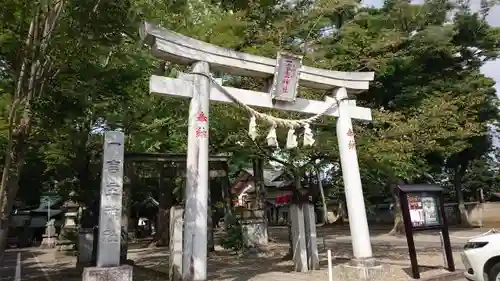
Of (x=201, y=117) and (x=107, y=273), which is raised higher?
(x=201, y=117)

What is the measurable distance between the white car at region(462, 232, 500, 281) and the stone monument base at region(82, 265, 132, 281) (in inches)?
248

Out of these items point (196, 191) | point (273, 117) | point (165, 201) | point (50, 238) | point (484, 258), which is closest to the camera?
point (484, 258)

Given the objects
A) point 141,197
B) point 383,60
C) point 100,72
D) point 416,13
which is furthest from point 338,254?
point 141,197

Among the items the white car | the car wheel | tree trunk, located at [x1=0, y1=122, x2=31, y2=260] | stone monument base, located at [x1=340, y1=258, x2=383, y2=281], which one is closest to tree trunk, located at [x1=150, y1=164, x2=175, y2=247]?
stone monument base, located at [x1=340, y1=258, x2=383, y2=281]

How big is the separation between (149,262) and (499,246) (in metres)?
11.5

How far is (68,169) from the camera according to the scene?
A: 16.2 m

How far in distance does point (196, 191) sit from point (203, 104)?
1.68m

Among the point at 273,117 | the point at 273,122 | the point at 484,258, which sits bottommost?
the point at 484,258

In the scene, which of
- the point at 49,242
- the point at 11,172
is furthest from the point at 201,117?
the point at 49,242

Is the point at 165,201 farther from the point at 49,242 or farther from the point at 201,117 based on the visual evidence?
the point at 201,117

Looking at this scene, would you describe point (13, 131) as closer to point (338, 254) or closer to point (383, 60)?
point (338, 254)

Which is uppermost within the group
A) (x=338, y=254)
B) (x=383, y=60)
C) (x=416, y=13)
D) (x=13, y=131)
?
(x=416, y=13)

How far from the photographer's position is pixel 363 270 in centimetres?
923

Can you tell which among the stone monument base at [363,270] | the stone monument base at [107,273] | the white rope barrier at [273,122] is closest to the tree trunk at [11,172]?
the stone monument base at [107,273]
